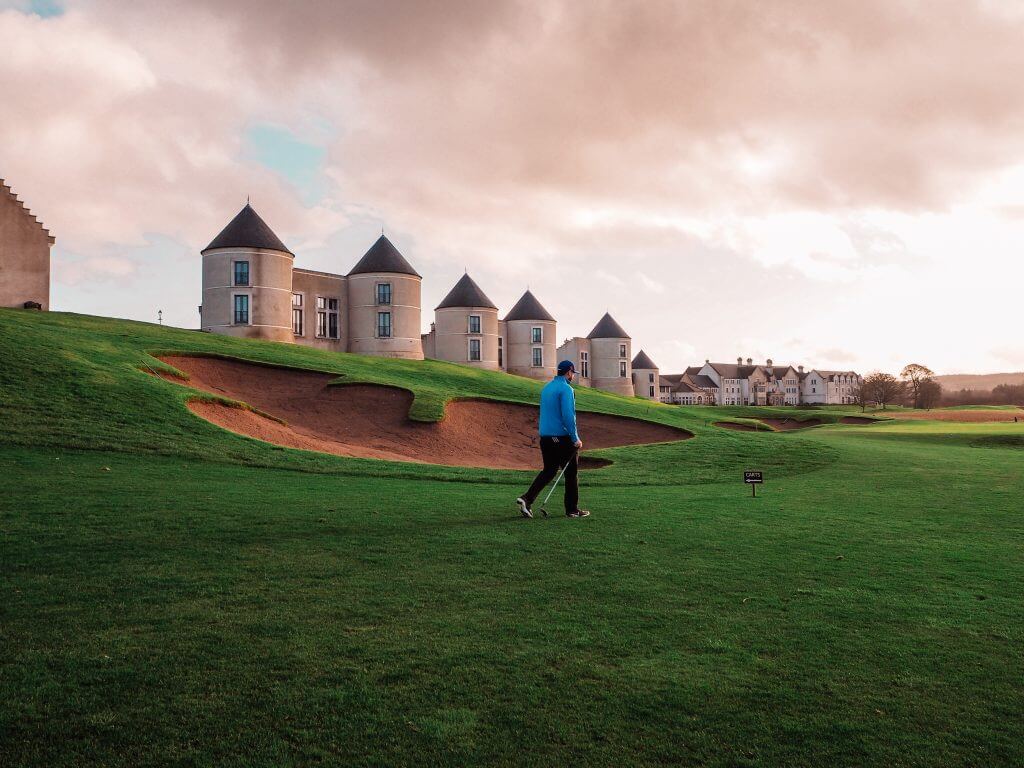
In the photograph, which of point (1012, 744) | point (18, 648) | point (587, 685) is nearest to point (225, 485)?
point (18, 648)

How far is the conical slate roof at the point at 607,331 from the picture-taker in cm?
9006

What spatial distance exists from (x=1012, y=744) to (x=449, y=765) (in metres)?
2.97

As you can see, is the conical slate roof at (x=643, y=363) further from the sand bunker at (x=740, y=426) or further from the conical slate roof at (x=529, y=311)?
the sand bunker at (x=740, y=426)

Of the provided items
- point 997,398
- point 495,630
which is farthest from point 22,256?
point 997,398

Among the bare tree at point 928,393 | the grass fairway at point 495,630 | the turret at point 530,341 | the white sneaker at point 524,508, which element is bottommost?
the grass fairway at point 495,630

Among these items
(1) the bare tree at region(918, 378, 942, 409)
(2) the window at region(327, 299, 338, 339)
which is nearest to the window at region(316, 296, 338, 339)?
(2) the window at region(327, 299, 338, 339)

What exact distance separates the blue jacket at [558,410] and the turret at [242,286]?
4634 centimetres

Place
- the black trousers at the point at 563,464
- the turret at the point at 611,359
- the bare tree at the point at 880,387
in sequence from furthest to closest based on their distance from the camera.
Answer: the bare tree at the point at 880,387 < the turret at the point at 611,359 < the black trousers at the point at 563,464

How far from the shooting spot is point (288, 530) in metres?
9.24

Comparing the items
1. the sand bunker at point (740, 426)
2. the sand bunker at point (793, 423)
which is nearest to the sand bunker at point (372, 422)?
the sand bunker at point (740, 426)

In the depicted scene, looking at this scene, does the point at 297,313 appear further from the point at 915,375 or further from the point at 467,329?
the point at 915,375

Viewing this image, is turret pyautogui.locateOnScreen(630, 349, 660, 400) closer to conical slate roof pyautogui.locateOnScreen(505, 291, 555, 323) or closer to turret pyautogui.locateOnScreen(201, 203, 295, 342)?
conical slate roof pyautogui.locateOnScreen(505, 291, 555, 323)

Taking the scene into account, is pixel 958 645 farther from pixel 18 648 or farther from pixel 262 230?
pixel 262 230

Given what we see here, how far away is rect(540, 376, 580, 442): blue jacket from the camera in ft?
37.3
